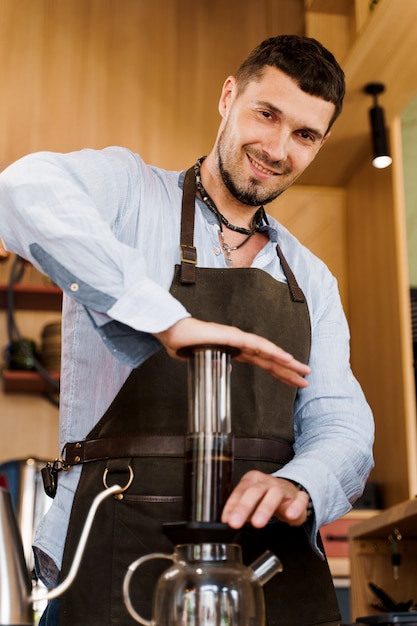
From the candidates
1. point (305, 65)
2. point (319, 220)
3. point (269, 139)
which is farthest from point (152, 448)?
point (319, 220)

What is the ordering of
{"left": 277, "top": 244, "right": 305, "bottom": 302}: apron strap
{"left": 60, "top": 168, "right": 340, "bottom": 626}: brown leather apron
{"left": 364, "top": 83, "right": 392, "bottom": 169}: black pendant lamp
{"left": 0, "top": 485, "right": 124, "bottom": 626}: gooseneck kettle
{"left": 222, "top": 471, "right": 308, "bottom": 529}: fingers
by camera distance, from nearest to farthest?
1. {"left": 0, "top": 485, "right": 124, "bottom": 626}: gooseneck kettle
2. {"left": 222, "top": 471, "right": 308, "bottom": 529}: fingers
3. {"left": 60, "top": 168, "right": 340, "bottom": 626}: brown leather apron
4. {"left": 277, "top": 244, "right": 305, "bottom": 302}: apron strap
5. {"left": 364, "top": 83, "right": 392, "bottom": 169}: black pendant lamp

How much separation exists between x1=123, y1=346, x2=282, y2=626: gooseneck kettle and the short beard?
25.0 inches

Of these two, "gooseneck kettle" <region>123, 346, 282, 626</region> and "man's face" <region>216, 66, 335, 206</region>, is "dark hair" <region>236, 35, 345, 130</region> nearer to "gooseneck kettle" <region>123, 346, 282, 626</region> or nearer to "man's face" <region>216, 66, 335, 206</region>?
"man's face" <region>216, 66, 335, 206</region>

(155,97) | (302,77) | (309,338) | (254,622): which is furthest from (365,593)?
(155,97)

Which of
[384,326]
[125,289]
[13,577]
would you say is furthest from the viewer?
[384,326]

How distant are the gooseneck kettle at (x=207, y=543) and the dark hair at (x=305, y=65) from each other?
77 centimetres

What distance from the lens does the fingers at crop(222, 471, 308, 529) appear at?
919 millimetres

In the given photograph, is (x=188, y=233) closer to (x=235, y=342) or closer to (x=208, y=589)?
(x=235, y=342)

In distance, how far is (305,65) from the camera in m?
1.57

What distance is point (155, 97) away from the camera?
4.41 metres

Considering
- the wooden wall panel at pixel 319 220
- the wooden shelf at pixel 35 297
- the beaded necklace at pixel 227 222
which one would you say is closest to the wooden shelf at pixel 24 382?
the wooden shelf at pixel 35 297

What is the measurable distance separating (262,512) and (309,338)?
585 mm

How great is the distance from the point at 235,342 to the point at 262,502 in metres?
0.19

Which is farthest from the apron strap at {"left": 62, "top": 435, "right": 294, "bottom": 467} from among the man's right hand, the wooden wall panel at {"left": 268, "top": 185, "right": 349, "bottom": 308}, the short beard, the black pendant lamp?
the wooden wall panel at {"left": 268, "top": 185, "right": 349, "bottom": 308}
